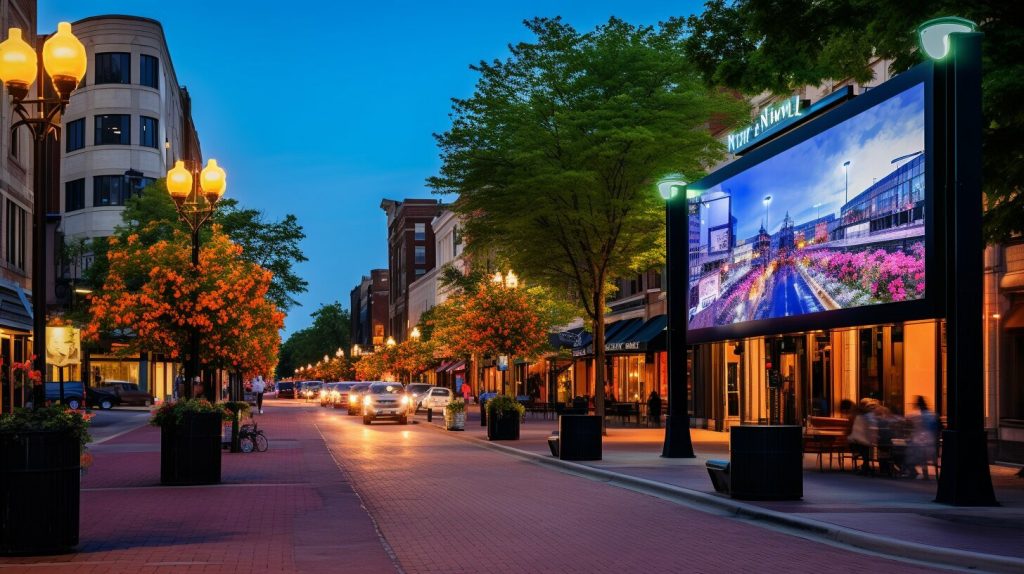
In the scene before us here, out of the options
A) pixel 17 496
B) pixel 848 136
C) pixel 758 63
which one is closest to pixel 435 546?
pixel 17 496

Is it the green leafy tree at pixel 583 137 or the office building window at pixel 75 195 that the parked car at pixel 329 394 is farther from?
the green leafy tree at pixel 583 137

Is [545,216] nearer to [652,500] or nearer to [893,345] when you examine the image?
[893,345]

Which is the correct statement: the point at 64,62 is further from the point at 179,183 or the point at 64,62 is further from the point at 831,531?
the point at 831,531

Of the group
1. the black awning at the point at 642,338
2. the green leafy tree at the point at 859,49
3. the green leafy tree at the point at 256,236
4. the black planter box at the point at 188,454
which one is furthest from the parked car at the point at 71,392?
the green leafy tree at the point at 859,49

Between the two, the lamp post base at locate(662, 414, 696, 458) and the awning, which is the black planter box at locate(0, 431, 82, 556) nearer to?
the lamp post base at locate(662, 414, 696, 458)

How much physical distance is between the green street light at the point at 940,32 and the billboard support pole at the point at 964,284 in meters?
0.09

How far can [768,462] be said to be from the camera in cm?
1617

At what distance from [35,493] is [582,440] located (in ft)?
48.8

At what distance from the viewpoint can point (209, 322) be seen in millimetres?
26250

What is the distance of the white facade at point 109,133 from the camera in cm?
7794

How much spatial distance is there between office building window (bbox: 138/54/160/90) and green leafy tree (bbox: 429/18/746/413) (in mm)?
49546

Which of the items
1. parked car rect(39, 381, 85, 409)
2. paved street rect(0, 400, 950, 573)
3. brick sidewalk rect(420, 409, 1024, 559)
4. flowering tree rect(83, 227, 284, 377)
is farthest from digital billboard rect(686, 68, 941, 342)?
parked car rect(39, 381, 85, 409)

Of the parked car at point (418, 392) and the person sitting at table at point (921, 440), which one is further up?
the person sitting at table at point (921, 440)

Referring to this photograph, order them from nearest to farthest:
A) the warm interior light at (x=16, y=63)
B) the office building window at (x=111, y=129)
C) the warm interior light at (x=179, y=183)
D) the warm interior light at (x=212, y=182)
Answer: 1. the warm interior light at (x=16, y=63)
2. the warm interior light at (x=179, y=183)
3. the warm interior light at (x=212, y=182)
4. the office building window at (x=111, y=129)
